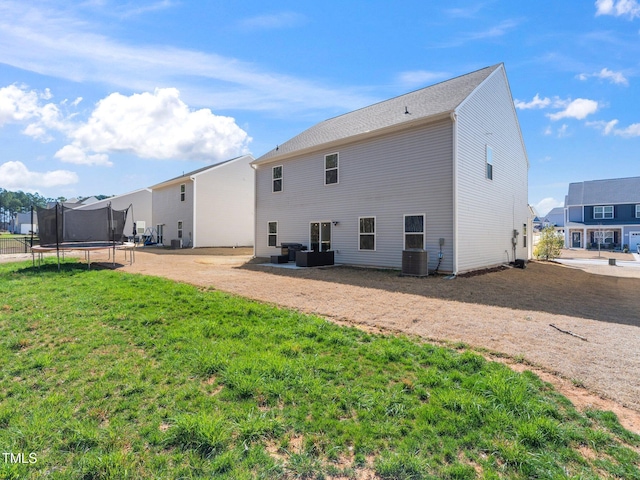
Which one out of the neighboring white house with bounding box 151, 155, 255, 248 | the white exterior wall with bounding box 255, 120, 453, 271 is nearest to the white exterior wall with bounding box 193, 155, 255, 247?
the neighboring white house with bounding box 151, 155, 255, 248

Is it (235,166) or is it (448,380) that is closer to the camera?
(448,380)

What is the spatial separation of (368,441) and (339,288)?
5.51m

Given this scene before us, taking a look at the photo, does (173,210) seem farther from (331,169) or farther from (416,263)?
(416,263)

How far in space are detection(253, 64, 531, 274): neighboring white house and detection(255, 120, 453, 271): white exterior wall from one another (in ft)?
0.12

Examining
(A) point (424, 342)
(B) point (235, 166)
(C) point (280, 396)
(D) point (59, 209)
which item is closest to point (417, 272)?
(A) point (424, 342)

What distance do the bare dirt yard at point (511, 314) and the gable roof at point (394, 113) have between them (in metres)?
5.41

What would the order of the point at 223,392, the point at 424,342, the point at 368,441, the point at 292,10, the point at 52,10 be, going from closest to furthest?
the point at 368,441
the point at 223,392
the point at 424,342
the point at 52,10
the point at 292,10

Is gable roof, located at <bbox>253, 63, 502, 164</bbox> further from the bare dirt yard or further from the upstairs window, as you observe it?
the bare dirt yard

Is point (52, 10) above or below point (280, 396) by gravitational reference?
above

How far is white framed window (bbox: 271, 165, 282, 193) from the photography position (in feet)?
50.5

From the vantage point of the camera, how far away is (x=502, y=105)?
42.6 feet

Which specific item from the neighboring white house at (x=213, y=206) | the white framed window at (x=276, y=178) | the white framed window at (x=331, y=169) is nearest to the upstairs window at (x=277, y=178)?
the white framed window at (x=276, y=178)

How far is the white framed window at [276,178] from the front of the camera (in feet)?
50.5

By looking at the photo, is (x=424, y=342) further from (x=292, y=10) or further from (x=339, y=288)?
(x=292, y=10)
